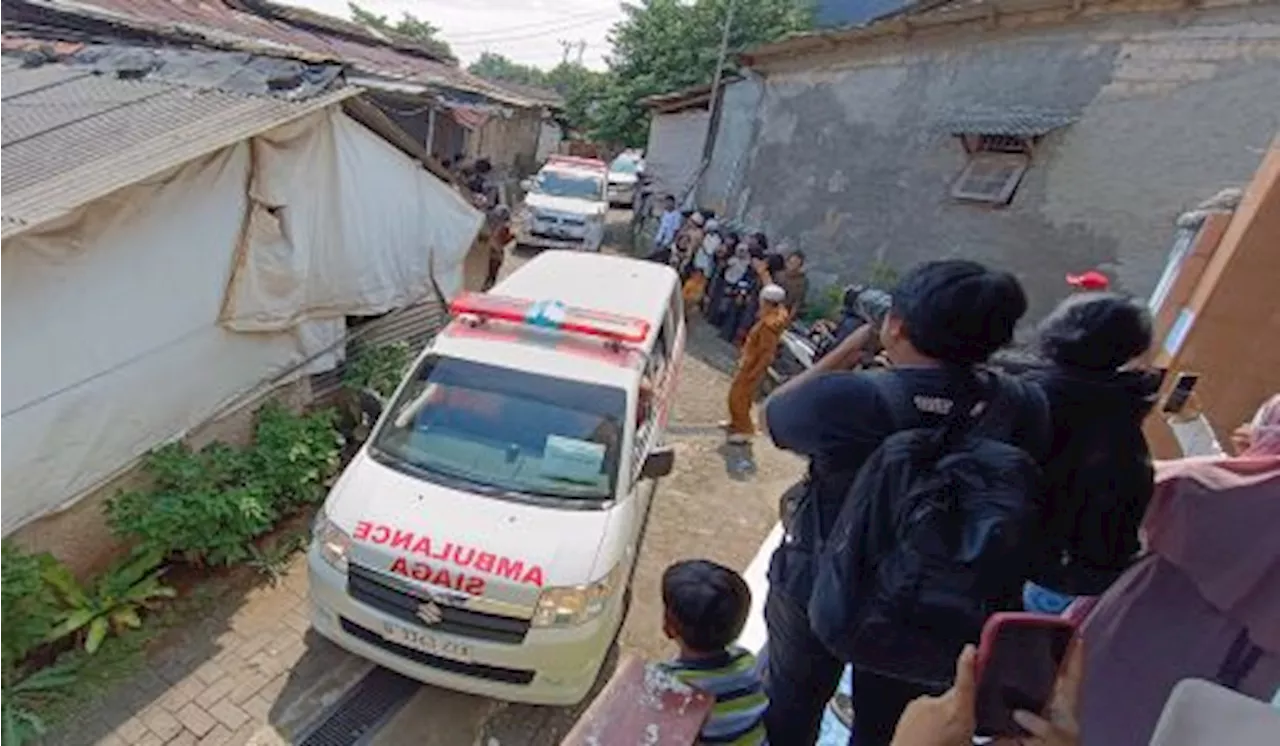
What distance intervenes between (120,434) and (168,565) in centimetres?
82

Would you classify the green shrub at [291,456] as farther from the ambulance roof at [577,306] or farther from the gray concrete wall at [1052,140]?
the gray concrete wall at [1052,140]

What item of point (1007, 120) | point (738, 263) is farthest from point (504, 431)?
point (1007, 120)

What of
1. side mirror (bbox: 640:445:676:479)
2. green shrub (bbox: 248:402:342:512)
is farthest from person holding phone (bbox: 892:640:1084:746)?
green shrub (bbox: 248:402:342:512)

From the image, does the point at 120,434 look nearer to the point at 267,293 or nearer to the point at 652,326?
the point at 267,293

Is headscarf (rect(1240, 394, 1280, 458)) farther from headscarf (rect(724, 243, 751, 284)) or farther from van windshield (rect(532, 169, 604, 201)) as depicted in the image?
van windshield (rect(532, 169, 604, 201))

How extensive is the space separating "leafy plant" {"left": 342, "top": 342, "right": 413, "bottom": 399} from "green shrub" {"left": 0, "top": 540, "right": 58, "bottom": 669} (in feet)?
8.14

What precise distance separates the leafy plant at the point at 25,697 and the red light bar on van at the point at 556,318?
Answer: 268 cm

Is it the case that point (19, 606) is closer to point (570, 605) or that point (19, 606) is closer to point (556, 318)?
point (570, 605)

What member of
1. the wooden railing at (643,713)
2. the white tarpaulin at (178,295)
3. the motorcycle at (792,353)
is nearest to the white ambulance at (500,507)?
the white tarpaulin at (178,295)

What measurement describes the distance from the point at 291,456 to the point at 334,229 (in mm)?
1765

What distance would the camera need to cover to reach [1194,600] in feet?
5.28

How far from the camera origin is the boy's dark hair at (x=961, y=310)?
168 centimetres

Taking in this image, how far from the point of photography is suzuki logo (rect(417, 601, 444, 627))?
3.24m

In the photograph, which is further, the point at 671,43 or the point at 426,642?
the point at 671,43
